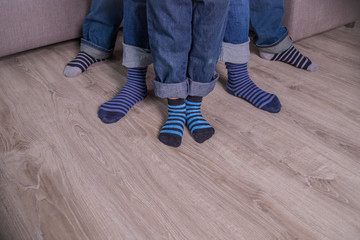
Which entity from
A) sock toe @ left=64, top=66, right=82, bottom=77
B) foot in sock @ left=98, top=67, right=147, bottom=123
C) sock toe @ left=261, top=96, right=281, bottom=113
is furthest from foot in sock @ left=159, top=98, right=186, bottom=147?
sock toe @ left=64, top=66, right=82, bottom=77

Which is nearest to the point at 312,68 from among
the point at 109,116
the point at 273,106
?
the point at 273,106

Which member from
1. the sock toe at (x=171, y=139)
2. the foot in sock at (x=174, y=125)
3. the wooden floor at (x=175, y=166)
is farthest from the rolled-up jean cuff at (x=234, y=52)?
the sock toe at (x=171, y=139)

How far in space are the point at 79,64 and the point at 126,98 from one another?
34cm

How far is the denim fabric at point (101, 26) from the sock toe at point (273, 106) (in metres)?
0.70

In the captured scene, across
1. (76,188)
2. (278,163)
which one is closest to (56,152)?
(76,188)

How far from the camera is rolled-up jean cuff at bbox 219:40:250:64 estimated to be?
1.04 meters

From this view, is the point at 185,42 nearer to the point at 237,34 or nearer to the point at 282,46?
the point at 237,34

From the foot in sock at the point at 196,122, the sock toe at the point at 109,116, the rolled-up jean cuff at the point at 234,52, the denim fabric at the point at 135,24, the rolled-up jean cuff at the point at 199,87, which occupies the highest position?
the denim fabric at the point at 135,24

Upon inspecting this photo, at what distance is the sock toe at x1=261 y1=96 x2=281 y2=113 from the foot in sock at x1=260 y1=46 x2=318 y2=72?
0.34m

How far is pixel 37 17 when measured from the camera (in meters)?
1.27

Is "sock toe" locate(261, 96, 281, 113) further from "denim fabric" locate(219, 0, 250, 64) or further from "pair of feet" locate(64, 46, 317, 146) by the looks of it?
"denim fabric" locate(219, 0, 250, 64)

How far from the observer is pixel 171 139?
0.89m

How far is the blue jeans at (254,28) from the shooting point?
100cm

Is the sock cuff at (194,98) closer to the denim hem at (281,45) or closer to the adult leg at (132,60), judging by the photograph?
the adult leg at (132,60)
